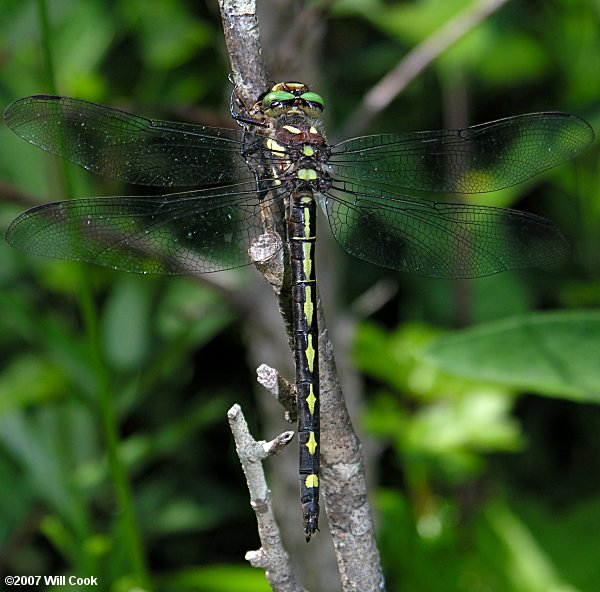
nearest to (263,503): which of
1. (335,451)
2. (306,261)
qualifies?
(335,451)

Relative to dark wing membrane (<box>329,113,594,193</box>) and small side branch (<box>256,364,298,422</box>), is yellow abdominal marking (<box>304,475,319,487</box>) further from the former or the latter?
dark wing membrane (<box>329,113,594,193</box>)

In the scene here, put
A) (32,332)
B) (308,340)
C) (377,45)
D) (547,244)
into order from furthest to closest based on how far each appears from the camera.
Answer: (377,45) < (32,332) < (547,244) < (308,340)

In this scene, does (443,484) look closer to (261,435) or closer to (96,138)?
(261,435)

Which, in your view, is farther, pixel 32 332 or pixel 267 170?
pixel 32 332

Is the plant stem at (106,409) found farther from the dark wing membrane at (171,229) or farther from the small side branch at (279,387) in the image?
the small side branch at (279,387)

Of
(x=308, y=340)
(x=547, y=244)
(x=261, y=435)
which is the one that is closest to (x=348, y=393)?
(x=261, y=435)
